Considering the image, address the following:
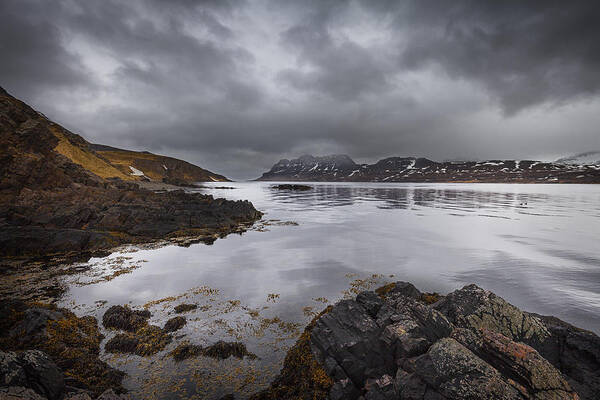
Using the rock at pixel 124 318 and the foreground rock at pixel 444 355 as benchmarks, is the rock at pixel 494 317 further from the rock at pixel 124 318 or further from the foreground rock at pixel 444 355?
the rock at pixel 124 318

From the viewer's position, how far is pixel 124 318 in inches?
432

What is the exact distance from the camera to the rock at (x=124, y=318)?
419 inches

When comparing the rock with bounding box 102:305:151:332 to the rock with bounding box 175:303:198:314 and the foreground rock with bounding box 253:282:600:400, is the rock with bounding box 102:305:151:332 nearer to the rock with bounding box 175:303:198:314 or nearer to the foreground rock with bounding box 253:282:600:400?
the rock with bounding box 175:303:198:314

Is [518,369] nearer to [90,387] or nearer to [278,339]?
[278,339]

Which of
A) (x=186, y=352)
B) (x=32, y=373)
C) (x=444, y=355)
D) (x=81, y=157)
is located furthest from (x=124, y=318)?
(x=81, y=157)

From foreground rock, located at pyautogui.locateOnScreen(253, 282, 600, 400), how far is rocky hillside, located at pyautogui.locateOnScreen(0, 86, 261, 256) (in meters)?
23.2

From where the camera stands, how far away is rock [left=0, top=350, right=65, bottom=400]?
5488mm

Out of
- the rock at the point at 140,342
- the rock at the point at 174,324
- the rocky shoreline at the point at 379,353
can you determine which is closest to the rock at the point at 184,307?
the rock at the point at 174,324

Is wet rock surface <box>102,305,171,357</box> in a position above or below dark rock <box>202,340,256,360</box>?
above

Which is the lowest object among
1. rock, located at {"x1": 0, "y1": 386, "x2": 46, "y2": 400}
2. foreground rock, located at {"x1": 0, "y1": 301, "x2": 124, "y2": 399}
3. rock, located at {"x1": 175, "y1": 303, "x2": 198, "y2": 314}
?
rock, located at {"x1": 175, "y1": 303, "x2": 198, "y2": 314}

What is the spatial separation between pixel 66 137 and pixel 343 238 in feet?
314

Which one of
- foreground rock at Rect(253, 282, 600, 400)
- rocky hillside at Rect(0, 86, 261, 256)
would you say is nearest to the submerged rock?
foreground rock at Rect(253, 282, 600, 400)

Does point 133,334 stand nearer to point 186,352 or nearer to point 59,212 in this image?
point 186,352

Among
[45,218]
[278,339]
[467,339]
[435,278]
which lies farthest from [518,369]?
[45,218]
